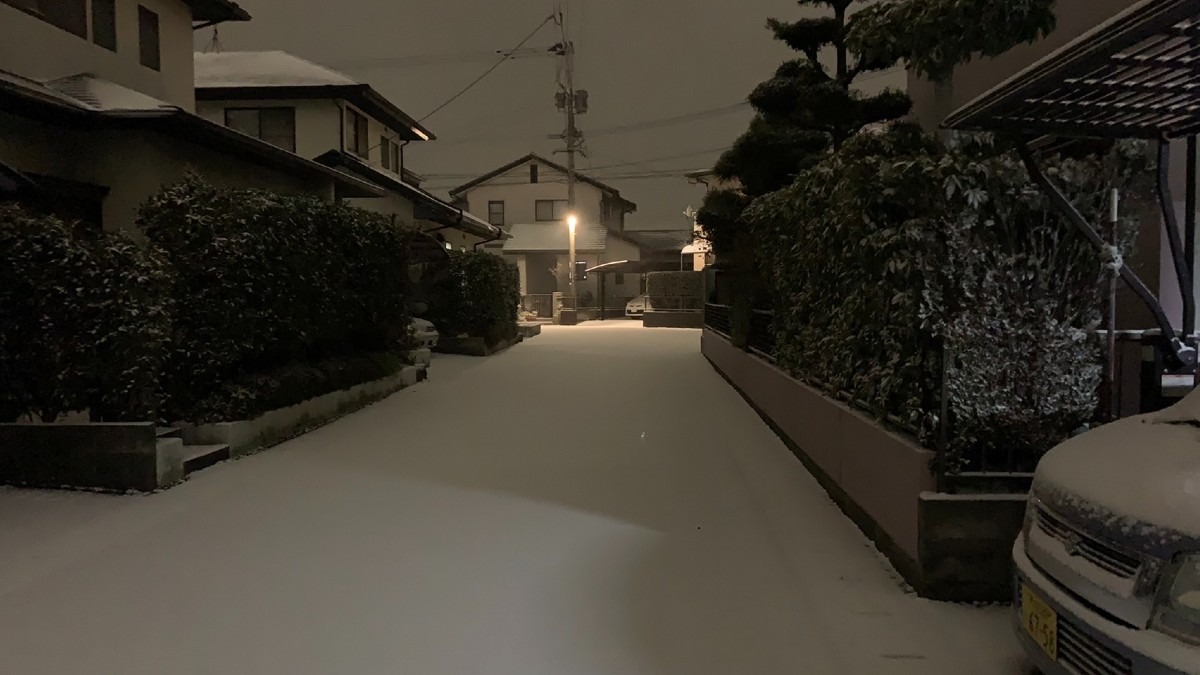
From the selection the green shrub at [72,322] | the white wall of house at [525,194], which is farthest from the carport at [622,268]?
the green shrub at [72,322]

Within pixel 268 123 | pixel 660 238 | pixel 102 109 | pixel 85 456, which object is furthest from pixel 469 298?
pixel 660 238

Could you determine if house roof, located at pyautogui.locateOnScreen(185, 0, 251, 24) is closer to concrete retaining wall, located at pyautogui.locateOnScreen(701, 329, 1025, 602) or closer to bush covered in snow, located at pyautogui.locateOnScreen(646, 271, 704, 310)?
concrete retaining wall, located at pyautogui.locateOnScreen(701, 329, 1025, 602)

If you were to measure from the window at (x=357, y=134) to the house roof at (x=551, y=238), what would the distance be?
1548 centimetres

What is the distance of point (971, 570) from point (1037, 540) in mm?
1034

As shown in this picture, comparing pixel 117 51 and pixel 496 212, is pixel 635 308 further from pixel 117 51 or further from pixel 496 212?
pixel 117 51

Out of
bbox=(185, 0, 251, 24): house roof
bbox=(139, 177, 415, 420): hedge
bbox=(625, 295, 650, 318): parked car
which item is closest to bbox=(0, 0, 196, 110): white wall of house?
bbox=(185, 0, 251, 24): house roof

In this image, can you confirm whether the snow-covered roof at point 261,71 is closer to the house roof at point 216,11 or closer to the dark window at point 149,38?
the house roof at point 216,11

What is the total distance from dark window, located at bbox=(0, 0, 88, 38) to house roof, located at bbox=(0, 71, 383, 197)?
655 mm

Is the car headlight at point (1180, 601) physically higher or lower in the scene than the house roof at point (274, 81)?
lower

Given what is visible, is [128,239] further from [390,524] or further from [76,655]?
[76,655]

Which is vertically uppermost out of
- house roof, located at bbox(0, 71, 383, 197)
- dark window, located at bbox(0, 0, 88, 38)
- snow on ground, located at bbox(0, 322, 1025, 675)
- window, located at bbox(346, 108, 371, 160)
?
window, located at bbox(346, 108, 371, 160)

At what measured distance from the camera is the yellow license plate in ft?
7.89

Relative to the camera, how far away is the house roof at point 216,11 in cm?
1209

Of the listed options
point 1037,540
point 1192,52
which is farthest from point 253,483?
point 1192,52
